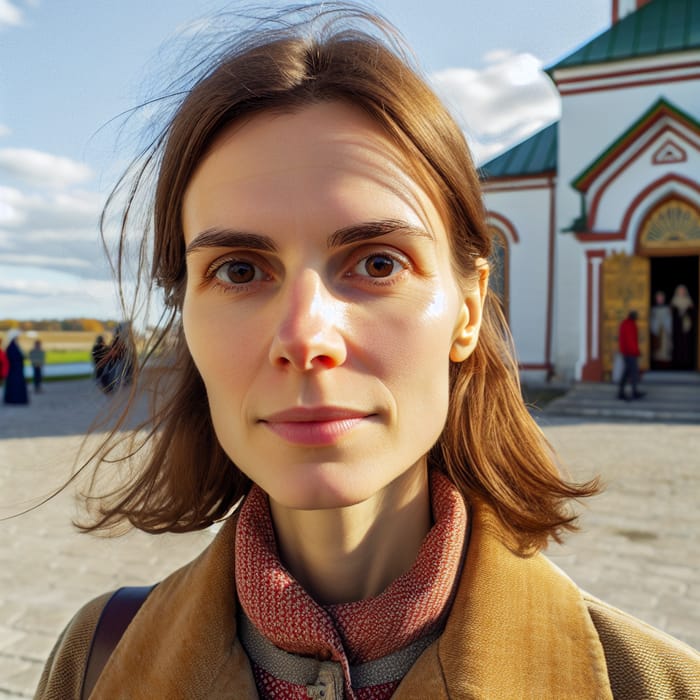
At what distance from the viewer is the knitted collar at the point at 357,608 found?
1.29 metres

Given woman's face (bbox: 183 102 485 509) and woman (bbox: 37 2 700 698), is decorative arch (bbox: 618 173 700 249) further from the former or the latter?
woman's face (bbox: 183 102 485 509)

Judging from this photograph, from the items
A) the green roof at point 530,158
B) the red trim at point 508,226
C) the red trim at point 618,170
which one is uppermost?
the green roof at point 530,158

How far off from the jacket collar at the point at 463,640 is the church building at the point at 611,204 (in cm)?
1619

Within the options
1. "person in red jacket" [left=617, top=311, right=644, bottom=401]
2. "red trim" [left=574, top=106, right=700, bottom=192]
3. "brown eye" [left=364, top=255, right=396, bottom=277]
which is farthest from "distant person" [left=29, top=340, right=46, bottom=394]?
"brown eye" [left=364, top=255, right=396, bottom=277]

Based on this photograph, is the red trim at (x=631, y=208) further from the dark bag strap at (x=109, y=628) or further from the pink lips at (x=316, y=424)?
the pink lips at (x=316, y=424)

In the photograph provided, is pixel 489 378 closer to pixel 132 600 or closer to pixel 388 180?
pixel 388 180

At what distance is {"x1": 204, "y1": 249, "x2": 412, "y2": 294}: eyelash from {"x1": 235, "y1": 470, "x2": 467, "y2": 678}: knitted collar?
507 mm

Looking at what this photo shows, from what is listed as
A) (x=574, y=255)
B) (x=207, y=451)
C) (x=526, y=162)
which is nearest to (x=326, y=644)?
(x=207, y=451)

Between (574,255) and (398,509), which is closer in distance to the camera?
(398,509)

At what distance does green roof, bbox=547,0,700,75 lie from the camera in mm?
18219

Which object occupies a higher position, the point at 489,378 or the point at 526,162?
the point at 526,162

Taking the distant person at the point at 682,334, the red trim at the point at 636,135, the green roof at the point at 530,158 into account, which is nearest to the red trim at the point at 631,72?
the red trim at the point at 636,135

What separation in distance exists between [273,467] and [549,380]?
64.7 feet

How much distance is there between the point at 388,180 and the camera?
1.31 meters
